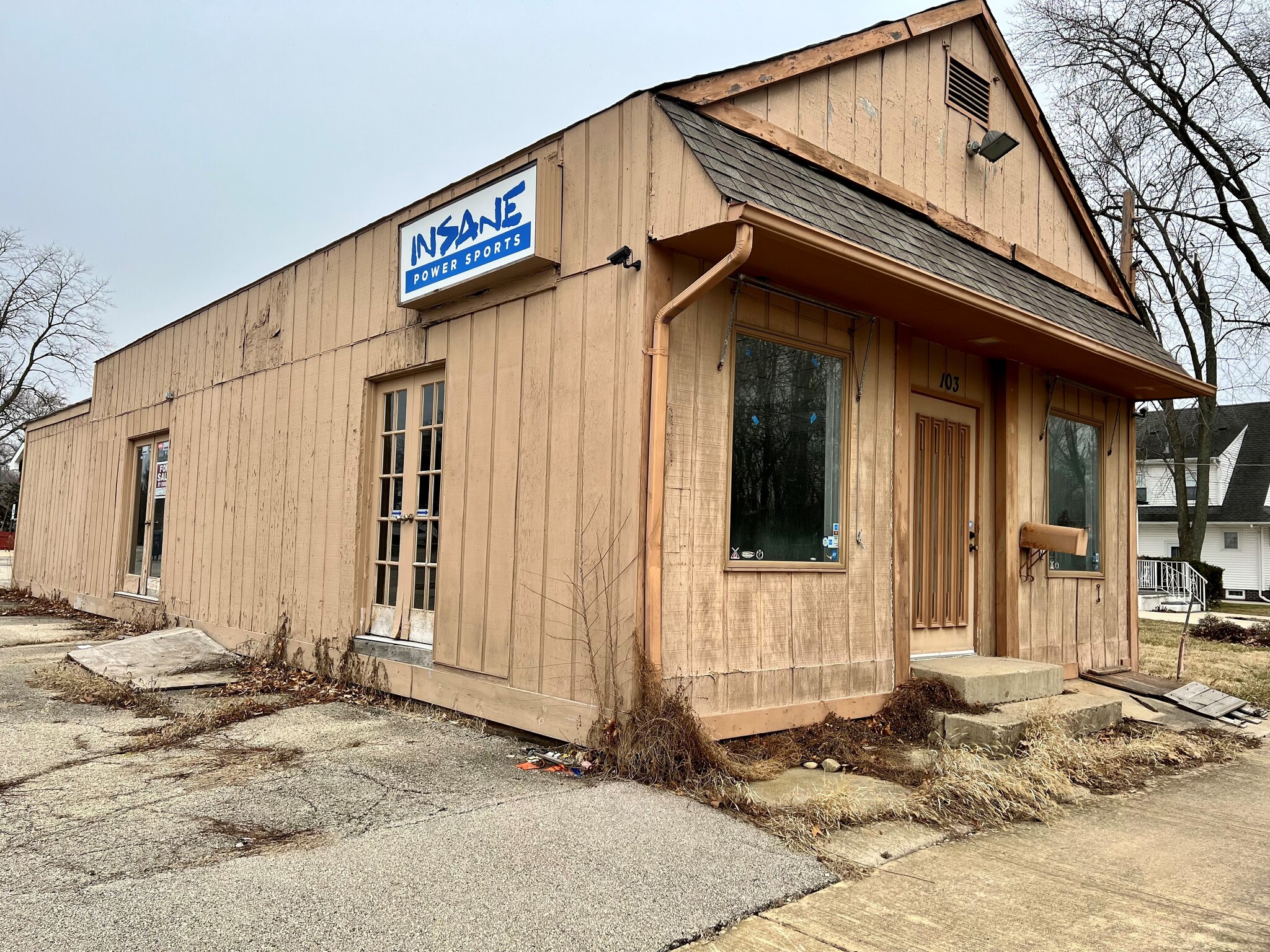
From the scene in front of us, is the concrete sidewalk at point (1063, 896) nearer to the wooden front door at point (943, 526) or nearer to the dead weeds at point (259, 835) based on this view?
the dead weeds at point (259, 835)

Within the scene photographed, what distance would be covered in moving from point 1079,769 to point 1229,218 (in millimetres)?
18985

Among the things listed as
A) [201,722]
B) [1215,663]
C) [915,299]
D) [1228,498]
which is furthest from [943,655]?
[1228,498]

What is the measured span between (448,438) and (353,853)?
129 inches

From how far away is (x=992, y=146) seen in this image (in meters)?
7.39

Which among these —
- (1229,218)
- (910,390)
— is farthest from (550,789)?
(1229,218)

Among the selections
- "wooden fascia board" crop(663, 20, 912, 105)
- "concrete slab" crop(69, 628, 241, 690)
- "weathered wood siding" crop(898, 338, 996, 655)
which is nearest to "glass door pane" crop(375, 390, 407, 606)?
"concrete slab" crop(69, 628, 241, 690)

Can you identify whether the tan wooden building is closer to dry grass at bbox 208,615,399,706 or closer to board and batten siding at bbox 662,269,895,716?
board and batten siding at bbox 662,269,895,716

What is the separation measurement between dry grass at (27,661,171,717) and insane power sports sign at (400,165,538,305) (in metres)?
3.25

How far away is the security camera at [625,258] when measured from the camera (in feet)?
15.9

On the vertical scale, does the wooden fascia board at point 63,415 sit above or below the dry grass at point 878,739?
above

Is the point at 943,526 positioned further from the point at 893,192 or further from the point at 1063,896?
the point at 1063,896

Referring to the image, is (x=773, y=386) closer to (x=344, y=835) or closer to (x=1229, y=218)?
(x=344, y=835)

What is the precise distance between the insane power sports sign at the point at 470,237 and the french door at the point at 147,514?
18.0 feet

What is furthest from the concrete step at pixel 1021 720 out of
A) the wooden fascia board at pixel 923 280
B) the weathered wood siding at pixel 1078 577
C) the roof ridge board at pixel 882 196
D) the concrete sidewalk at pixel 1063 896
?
the roof ridge board at pixel 882 196
